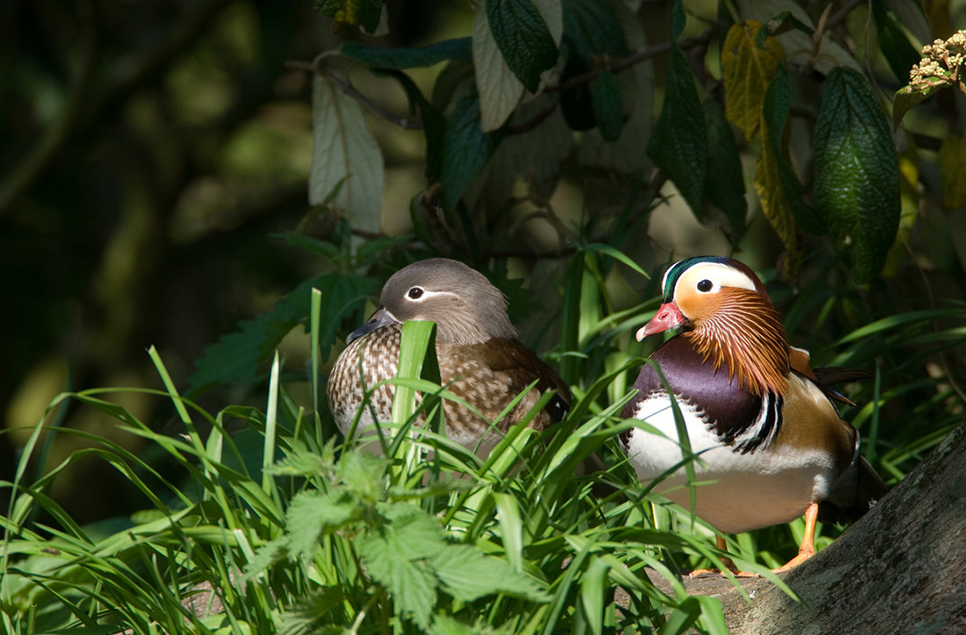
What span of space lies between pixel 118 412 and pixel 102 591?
0.40 metres

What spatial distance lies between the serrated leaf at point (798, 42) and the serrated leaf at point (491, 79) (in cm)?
63

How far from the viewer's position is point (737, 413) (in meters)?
1.73

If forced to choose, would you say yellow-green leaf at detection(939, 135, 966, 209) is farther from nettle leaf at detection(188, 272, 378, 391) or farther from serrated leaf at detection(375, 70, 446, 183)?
nettle leaf at detection(188, 272, 378, 391)

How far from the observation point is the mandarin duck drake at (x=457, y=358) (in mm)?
1962

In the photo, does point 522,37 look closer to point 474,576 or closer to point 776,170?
point 776,170

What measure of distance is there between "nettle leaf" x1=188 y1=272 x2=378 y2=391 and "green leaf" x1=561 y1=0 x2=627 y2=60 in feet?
2.98

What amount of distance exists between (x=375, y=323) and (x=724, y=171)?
1.03 metres

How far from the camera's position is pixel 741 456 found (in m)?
1.73

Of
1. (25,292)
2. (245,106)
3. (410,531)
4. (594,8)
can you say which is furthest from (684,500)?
(25,292)

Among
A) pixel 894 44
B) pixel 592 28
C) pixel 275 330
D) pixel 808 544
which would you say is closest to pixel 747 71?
pixel 894 44

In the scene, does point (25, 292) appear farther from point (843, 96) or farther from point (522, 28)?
point (843, 96)

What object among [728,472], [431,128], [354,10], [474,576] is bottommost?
[728,472]

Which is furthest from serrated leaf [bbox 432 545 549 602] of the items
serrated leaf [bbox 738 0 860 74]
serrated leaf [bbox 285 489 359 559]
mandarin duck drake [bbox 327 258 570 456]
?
serrated leaf [bbox 738 0 860 74]

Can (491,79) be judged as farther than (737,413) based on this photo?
Yes
